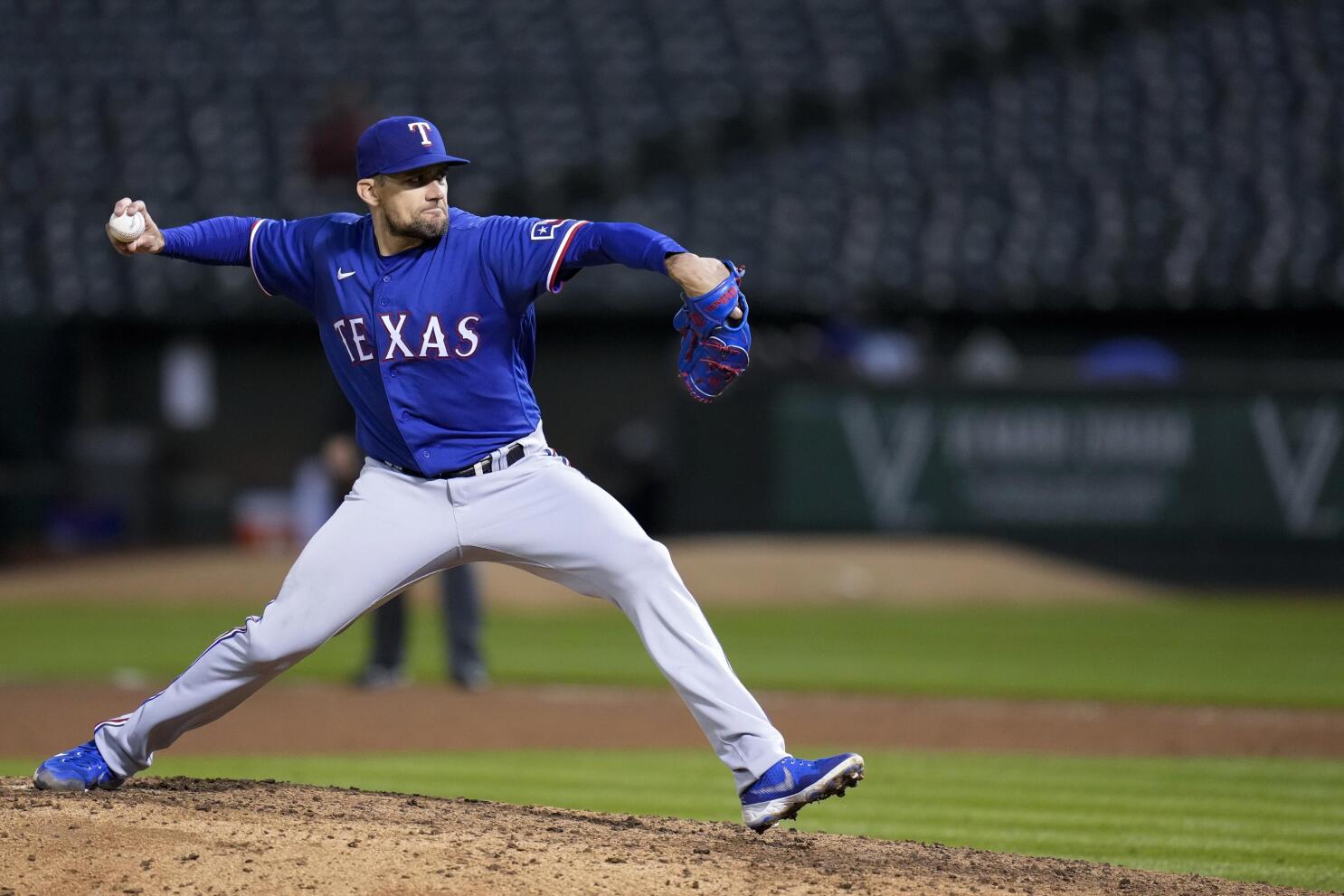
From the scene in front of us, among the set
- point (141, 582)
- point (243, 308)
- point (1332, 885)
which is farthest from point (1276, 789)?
→ point (243, 308)

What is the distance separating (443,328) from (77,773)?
1625mm

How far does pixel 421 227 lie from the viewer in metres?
4.66

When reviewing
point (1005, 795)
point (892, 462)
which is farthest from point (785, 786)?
point (892, 462)

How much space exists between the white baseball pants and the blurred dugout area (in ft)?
48.2

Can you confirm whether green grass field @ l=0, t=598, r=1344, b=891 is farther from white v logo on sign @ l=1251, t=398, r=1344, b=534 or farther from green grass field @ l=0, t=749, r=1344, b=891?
white v logo on sign @ l=1251, t=398, r=1344, b=534

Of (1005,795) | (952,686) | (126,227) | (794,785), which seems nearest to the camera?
(794,785)

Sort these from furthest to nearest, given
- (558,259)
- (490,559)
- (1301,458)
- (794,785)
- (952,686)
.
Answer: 1. (1301,458)
2. (952,686)
3. (490,559)
4. (558,259)
5. (794,785)

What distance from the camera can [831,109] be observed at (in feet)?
72.3

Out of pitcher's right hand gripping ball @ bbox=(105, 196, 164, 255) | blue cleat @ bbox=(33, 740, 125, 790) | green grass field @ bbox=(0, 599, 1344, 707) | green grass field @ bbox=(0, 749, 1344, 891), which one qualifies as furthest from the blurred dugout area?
blue cleat @ bbox=(33, 740, 125, 790)

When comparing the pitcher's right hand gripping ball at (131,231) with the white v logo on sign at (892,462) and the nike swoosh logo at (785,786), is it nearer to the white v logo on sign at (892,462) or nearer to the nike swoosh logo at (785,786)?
the nike swoosh logo at (785,786)

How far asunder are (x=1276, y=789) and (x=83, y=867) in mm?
4906

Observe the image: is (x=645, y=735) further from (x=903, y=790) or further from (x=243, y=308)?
(x=243, y=308)

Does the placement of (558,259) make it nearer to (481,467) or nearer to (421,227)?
(421,227)

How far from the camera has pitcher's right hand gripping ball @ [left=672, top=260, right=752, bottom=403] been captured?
422 centimetres
